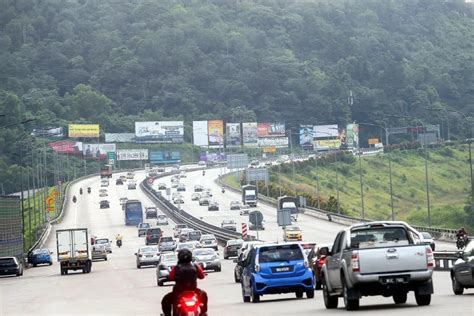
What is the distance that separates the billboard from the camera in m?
88.7

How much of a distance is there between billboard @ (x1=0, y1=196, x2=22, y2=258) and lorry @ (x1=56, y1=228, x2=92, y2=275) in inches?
445

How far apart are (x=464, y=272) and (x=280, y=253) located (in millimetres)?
5736

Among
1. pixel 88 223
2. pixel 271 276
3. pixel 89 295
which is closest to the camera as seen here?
pixel 271 276

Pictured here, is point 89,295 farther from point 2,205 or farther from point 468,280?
point 2,205

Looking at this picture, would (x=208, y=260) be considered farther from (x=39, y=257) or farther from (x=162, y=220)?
(x=162, y=220)

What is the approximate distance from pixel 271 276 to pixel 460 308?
29.6ft

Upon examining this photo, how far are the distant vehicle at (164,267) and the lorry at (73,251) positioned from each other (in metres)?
19.7

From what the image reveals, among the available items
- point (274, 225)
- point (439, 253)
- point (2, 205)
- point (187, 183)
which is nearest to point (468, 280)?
point (439, 253)

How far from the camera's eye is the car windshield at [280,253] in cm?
3603

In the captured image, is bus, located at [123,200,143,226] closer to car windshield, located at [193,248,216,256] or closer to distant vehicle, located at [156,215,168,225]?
distant vehicle, located at [156,215,168,225]

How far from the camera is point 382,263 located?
91.8 ft

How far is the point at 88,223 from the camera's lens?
140 metres

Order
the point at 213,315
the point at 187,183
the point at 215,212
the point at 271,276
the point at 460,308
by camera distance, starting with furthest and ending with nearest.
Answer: the point at 187,183, the point at 215,212, the point at 271,276, the point at 213,315, the point at 460,308

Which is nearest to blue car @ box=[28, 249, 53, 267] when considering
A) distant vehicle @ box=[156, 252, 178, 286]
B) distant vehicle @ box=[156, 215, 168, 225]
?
distant vehicle @ box=[156, 252, 178, 286]
